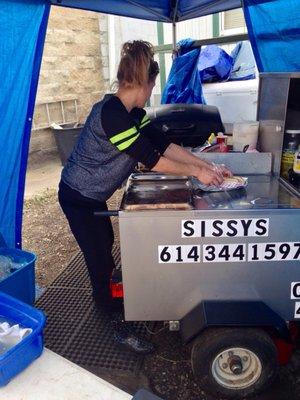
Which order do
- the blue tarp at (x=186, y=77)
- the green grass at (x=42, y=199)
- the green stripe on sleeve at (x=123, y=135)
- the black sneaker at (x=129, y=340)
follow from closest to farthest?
the green stripe on sleeve at (x=123, y=135) → the black sneaker at (x=129, y=340) → the blue tarp at (x=186, y=77) → the green grass at (x=42, y=199)

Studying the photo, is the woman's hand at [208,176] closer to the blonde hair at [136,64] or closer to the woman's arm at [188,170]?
the woman's arm at [188,170]

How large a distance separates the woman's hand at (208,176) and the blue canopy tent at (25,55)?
1.27 m

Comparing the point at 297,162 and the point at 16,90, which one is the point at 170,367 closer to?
the point at 297,162

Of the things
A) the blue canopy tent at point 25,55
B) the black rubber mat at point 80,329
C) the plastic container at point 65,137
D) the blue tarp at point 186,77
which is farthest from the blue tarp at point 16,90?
the plastic container at point 65,137

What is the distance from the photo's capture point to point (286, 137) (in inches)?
93.2

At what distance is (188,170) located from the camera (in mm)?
1914

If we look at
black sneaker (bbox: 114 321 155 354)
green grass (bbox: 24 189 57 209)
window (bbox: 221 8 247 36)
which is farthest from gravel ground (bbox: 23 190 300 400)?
window (bbox: 221 8 247 36)

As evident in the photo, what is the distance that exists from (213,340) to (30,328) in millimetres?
878

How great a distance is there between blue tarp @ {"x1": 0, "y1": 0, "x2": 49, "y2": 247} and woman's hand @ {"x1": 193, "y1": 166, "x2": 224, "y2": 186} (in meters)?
1.26

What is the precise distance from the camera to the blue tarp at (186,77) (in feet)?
15.9

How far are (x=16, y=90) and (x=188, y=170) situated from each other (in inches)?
49.5

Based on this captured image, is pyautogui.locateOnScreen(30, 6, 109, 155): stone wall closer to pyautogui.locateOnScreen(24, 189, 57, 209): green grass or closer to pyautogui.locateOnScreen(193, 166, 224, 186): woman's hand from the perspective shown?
pyautogui.locateOnScreen(24, 189, 57, 209): green grass

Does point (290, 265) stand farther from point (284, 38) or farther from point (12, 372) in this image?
point (284, 38)

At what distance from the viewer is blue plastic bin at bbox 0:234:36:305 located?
2317 mm
